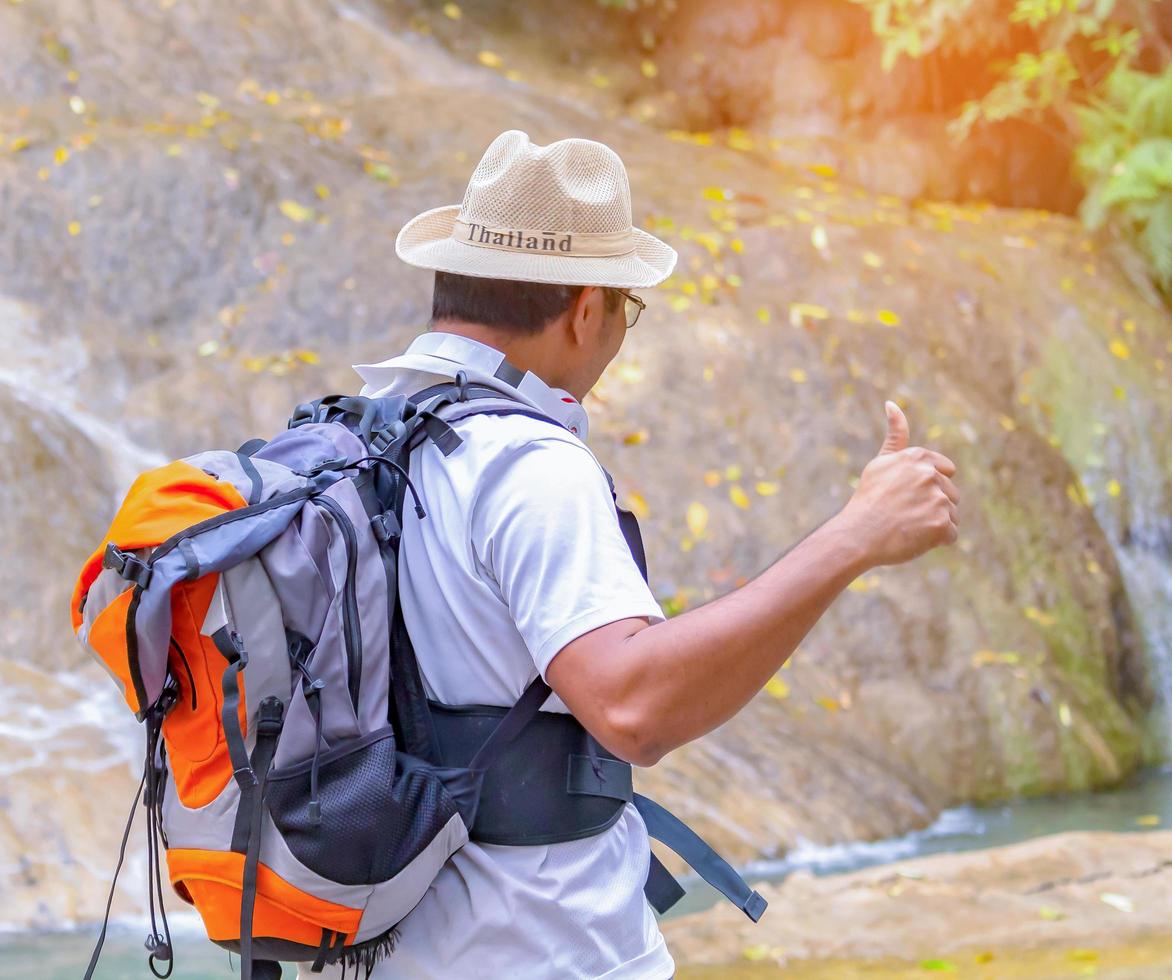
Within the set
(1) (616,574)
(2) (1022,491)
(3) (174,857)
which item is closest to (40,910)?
Answer: (3) (174,857)

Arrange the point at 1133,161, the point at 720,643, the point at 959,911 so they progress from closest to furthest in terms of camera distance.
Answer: the point at 720,643, the point at 959,911, the point at 1133,161

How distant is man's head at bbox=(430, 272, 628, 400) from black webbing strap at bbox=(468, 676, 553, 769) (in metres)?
0.48

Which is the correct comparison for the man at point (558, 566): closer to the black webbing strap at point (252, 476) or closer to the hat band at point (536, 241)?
the hat band at point (536, 241)

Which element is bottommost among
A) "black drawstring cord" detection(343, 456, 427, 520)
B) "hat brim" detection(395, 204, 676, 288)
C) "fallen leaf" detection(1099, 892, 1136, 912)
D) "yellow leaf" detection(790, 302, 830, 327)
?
"fallen leaf" detection(1099, 892, 1136, 912)

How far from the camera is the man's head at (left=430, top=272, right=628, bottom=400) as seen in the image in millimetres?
2055

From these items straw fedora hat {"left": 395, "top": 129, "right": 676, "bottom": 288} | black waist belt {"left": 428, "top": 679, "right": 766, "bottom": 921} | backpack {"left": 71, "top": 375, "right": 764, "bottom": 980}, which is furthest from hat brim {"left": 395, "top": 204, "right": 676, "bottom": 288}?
black waist belt {"left": 428, "top": 679, "right": 766, "bottom": 921}

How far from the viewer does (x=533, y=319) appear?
2.06 meters

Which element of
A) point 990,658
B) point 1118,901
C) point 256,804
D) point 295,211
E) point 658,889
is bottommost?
point 990,658

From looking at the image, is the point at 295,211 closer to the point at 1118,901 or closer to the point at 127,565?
the point at 1118,901

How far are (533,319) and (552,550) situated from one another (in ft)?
1.50

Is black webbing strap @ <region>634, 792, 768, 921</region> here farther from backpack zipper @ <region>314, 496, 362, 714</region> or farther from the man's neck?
the man's neck

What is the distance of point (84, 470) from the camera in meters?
7.30

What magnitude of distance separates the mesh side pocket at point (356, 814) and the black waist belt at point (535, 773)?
0.31ft

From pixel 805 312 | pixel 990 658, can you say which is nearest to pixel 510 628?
pixel 990 658
